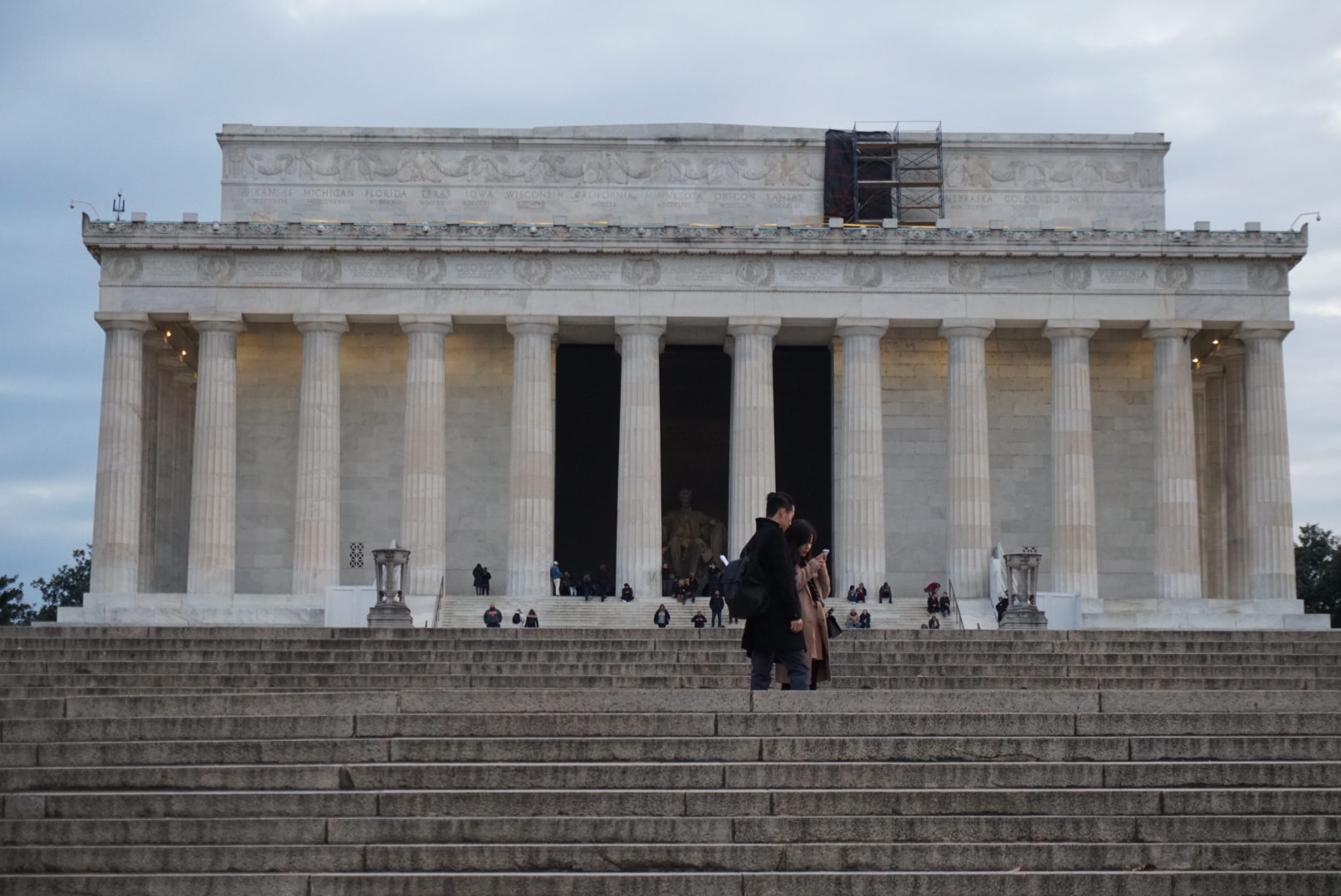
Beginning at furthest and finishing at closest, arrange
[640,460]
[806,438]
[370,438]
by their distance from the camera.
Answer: [806,438]
[370,438]
[640,460]

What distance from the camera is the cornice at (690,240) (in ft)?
174

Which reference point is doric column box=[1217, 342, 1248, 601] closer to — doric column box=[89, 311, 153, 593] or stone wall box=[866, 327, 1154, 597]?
stone wall box=[866, 327, 1154, 597]

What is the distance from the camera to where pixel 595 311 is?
2100 inches

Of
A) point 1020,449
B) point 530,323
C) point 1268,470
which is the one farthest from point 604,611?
point 1268,470

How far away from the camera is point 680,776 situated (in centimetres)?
1694

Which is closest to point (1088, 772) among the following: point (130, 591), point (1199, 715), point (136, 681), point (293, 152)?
point (1199, 715)

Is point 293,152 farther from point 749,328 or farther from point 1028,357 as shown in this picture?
point 1028,357

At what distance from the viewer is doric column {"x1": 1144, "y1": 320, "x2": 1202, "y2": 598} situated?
5338 cm

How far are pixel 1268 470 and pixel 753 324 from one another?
16289 mm

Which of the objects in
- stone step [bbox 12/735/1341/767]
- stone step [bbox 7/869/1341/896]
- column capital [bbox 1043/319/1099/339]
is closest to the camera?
stone step [bbox 7/869/1341/896]

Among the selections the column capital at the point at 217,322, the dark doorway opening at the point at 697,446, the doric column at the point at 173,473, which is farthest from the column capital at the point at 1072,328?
the doric column at the point at 173,473

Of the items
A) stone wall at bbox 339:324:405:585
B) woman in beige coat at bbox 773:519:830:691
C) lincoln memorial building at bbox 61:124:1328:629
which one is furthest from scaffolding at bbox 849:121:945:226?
woman in beige coat at bbox 773:519:830:691

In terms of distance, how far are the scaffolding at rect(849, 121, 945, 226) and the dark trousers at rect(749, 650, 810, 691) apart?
1485 inches

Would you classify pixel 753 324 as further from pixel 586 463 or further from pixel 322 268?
pixel 322 268
